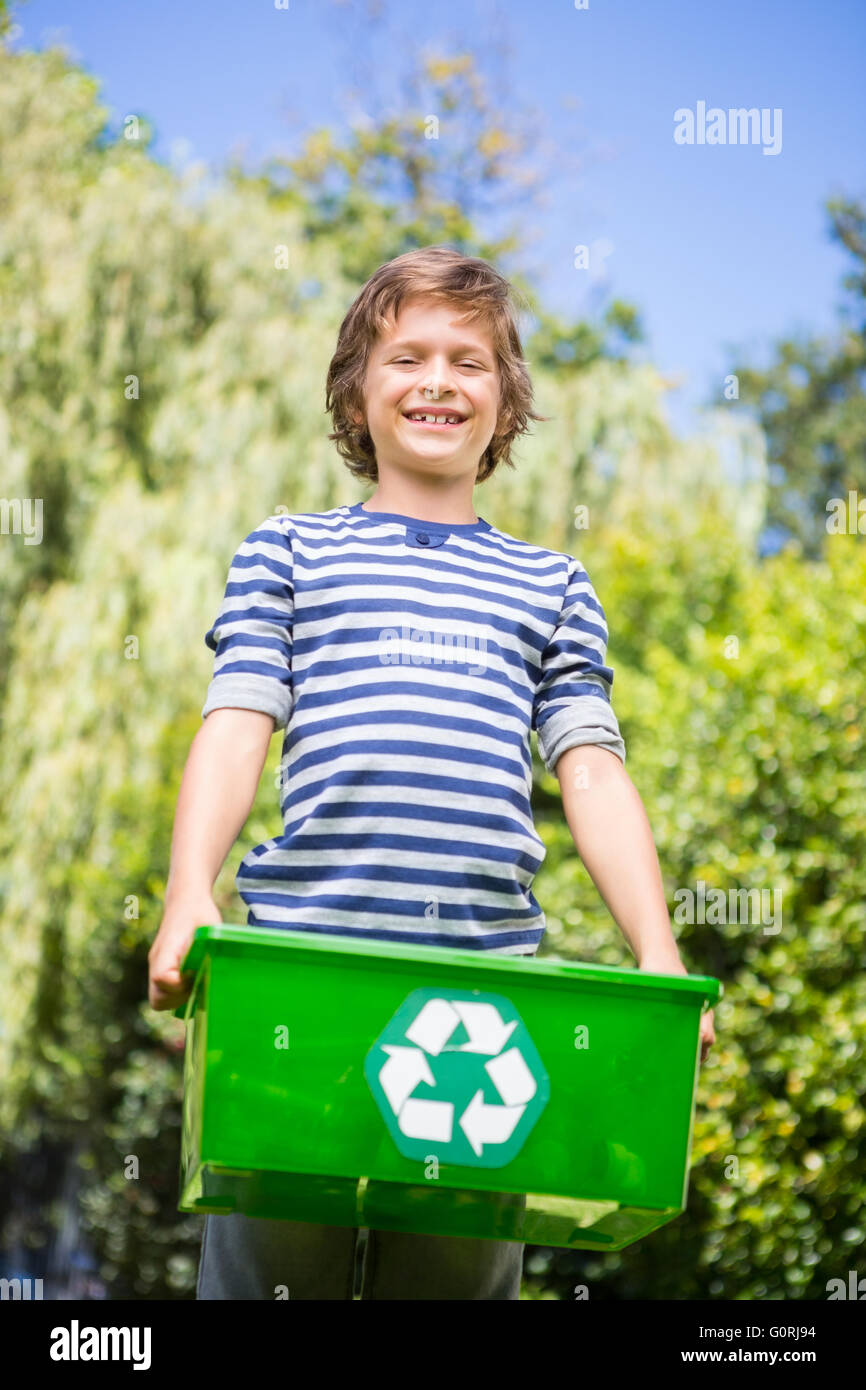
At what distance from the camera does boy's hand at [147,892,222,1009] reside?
1.46 metres

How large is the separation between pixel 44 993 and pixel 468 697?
252 inches

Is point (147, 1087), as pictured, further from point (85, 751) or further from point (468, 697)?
point (468, 697)

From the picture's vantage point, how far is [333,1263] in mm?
1598

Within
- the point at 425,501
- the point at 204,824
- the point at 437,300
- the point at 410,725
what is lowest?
the point at 204,824

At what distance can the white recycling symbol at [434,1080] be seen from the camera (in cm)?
133

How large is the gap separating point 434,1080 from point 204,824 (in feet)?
1.46

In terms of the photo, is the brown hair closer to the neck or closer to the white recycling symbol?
the neck

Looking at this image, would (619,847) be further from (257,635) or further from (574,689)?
(257,635)

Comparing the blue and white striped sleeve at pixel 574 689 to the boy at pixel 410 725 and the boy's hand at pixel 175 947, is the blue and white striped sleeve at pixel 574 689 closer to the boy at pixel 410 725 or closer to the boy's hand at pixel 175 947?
the boy at pixel 410 725

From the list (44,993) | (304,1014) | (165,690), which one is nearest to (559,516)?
(165,690)

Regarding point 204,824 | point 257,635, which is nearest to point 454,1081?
point 204,824

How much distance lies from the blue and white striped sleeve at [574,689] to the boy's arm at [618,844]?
0.02 meters

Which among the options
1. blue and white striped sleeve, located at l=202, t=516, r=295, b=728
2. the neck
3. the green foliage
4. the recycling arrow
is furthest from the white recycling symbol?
the green foliage

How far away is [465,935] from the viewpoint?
63.3 inches
